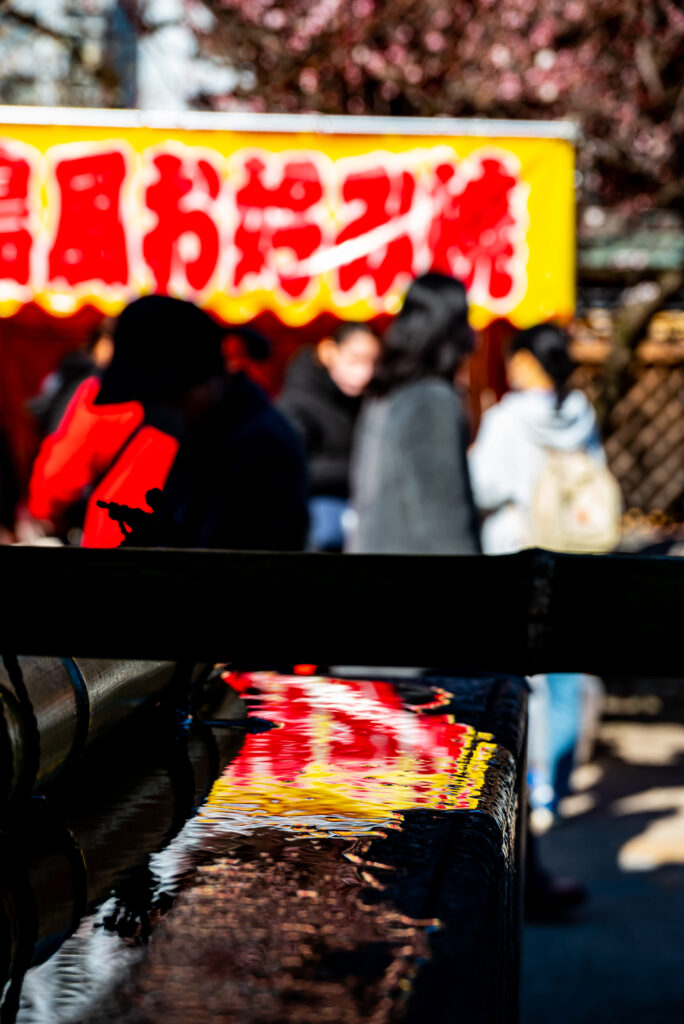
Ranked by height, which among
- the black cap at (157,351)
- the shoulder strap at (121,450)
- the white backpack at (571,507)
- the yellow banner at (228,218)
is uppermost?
the yellow banner at (228,218)

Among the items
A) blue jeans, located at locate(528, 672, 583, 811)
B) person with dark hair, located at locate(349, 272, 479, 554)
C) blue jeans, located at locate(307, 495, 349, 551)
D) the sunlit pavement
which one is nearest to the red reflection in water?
person with dark hair, located at locate(349, 272, 479, 554)

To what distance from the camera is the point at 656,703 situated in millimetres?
6730

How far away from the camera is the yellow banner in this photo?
19.9 feet

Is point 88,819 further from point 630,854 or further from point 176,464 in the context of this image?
point 630,854

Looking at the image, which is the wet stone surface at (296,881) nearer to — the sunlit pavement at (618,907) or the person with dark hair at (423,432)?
the person with dark hair at (423,432)

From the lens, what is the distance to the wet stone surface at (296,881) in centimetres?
75

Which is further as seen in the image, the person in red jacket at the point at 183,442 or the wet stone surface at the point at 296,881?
the person in red jacket at the point at 183,442

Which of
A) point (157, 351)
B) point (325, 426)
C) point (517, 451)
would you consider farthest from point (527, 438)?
point (157, 351)

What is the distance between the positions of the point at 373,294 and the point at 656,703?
2.76 metres

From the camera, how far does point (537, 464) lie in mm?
4066

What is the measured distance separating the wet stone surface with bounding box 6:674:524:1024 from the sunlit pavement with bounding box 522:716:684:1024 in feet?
6.11

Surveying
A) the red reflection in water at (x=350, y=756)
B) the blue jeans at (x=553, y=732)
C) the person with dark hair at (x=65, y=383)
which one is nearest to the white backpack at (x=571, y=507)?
the blue jeans at (x=553, y=732)

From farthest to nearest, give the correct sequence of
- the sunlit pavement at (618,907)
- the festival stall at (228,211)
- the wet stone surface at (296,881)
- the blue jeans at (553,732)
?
the festival stall at (228,211) → the blue jeans at (553,732) → the sunlit pavement at (618,907) → the wet stone surface at (296,881)

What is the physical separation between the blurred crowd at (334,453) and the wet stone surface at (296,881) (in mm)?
253
